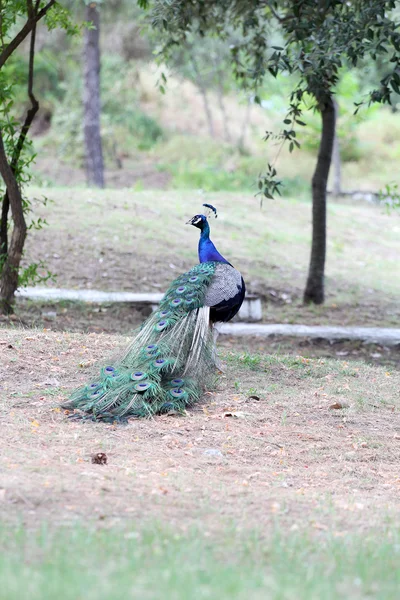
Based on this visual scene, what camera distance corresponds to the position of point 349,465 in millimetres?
5660

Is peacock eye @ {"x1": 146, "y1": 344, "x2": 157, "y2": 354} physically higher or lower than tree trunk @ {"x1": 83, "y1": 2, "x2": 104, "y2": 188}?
lower

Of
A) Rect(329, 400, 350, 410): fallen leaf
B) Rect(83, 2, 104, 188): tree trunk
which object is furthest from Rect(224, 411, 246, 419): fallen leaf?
Rect(83, 2, 104, 188): tree trunk

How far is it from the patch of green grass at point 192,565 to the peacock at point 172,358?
226cm

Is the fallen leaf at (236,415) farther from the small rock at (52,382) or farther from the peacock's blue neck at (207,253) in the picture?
the peacock's blue neck at (207,253)

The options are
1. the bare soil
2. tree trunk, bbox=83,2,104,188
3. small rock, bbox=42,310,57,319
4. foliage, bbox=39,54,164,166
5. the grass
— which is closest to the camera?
the bare soil

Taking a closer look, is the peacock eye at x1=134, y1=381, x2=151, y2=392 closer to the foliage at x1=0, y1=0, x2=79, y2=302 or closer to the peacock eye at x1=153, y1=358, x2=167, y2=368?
the peacock eye at x1=153, y1=358, x2=167, y2=368

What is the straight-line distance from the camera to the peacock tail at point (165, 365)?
6105 mm

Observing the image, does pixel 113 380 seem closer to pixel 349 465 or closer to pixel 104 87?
pixel 349 465

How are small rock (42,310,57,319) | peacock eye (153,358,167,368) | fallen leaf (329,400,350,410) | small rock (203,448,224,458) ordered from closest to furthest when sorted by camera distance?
1. small rock (203,448,224,458)
2. peacock eye (153,358,167,368)
3. fallen leaf (329,400,350,410)
4. small rock (42,310,57,319)

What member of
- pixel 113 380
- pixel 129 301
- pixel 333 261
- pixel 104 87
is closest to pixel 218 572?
pixel 113 380

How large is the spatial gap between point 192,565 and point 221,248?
11728mm

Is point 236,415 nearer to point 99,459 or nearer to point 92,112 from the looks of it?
point 99,459

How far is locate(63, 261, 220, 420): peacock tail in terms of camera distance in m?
6.11

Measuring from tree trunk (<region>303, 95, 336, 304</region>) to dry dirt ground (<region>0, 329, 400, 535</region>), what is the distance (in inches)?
171
